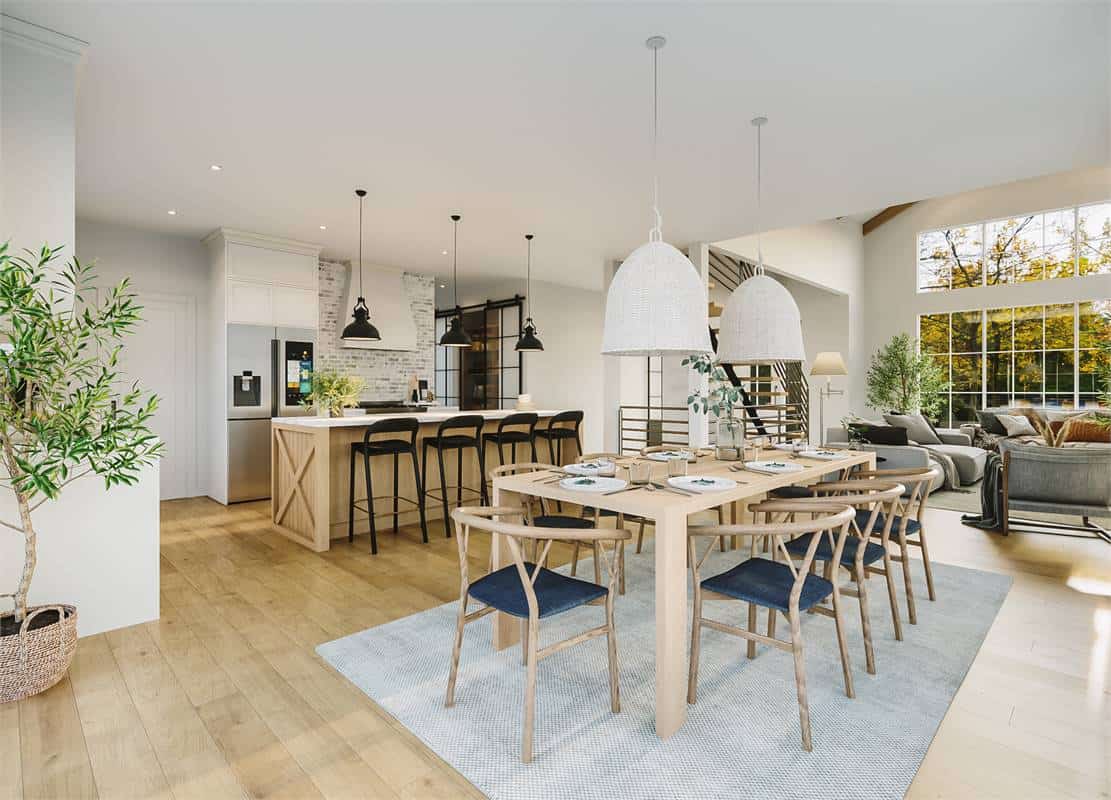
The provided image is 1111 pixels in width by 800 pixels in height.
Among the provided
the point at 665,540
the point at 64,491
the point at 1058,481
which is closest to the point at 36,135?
the point at 64,491

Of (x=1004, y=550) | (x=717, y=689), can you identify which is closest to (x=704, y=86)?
(x=717, y=689)

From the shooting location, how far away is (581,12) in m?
2.39

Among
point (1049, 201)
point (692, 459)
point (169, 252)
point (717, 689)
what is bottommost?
point (717, 689)

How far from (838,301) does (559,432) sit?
22.6 feet

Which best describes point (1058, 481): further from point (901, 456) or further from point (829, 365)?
point (829, 365)

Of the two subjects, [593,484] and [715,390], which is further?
[715,390]

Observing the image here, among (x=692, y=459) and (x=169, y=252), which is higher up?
(x=169, y=252)

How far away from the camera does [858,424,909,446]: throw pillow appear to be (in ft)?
20.3

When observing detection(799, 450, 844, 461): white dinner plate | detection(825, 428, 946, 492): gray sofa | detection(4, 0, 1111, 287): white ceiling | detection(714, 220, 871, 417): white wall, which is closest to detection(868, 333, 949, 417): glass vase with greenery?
detection(714, 220, 871, 417): white wall

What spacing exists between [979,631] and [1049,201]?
909cm

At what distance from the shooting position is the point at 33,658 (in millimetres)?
2176

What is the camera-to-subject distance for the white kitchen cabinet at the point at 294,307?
6137mm

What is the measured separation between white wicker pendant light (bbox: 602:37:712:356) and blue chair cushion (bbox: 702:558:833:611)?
906mm

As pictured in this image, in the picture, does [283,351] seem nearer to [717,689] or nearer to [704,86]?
[704,86]
